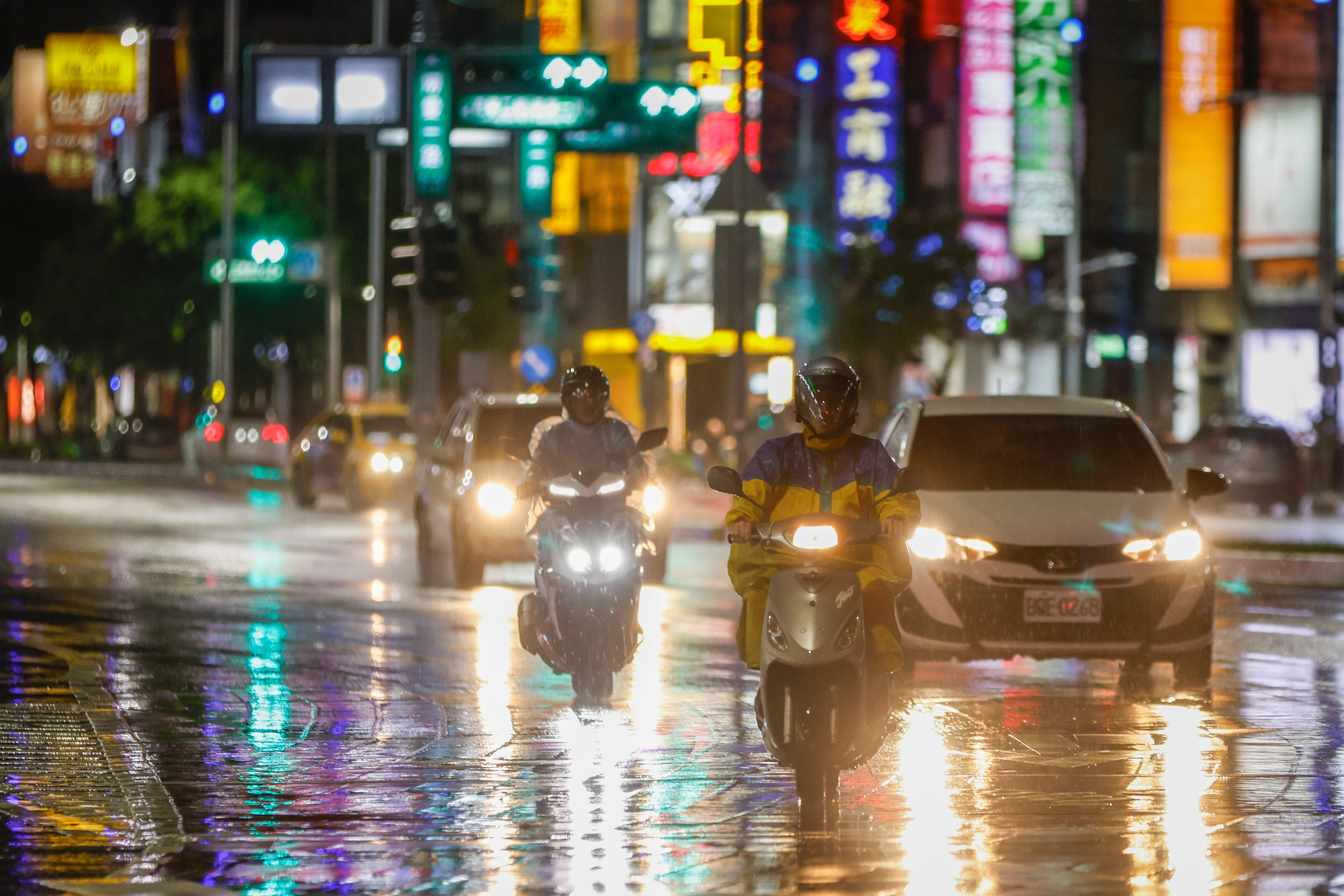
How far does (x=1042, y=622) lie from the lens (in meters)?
11.8

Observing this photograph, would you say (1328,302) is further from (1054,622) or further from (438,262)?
(1054,622)

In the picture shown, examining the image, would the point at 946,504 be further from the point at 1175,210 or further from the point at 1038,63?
the point at 1175,210

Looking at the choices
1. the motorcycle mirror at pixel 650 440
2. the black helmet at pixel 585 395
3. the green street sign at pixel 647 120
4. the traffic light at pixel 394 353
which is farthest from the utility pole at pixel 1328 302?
the black helmet at pixel 585 395

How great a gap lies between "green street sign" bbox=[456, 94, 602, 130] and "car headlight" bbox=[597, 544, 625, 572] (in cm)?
1791

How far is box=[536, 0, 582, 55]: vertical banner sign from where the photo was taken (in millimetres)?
60969

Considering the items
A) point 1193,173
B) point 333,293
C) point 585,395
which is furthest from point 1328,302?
point 1193,173

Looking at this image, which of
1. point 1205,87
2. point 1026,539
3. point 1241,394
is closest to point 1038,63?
point 1205,87

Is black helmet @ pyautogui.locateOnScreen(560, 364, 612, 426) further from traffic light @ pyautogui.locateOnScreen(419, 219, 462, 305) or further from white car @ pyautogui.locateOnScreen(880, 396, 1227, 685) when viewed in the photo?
traffic light @ pyautogui.locateOnScreen(419, 219, 462, 305)

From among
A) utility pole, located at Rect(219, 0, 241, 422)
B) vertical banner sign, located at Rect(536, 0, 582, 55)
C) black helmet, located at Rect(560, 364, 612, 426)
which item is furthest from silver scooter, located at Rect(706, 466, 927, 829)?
vertical banner sign, located at Rect(536, 0, 582, 55)

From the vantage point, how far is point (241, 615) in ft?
55.2

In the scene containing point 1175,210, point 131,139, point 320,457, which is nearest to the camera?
point 320,457

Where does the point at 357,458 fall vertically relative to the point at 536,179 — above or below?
below

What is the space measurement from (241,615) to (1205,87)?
47254 millimetres

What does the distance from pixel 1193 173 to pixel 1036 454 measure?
168ft
